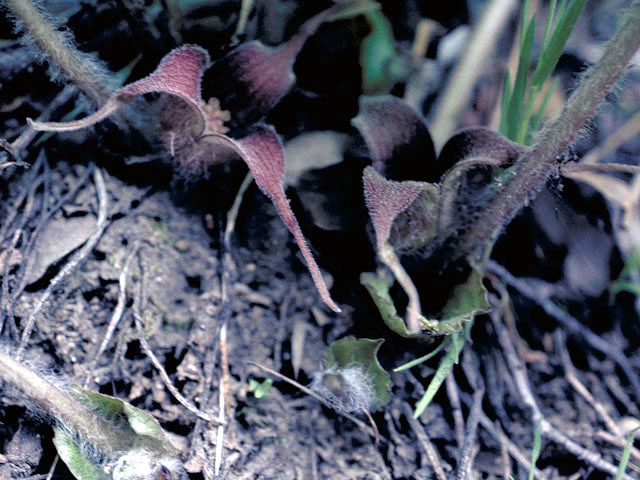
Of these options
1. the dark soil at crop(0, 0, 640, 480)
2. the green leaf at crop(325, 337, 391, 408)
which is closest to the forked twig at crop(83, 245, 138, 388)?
the dark soil at crop(0, 0, 640, 480)

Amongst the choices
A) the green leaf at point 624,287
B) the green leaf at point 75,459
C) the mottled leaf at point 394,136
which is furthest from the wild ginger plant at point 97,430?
the green leaf at point 624,287

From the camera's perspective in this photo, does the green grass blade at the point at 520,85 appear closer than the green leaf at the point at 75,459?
No

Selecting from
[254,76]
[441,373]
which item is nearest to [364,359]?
[441,373]

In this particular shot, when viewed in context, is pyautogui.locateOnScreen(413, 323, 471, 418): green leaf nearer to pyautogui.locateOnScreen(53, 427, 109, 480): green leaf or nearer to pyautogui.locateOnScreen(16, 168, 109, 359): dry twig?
pyautogui.locateOnScreen(53, 427, 109, 480): green leaf

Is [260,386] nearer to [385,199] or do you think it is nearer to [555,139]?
[385,199]

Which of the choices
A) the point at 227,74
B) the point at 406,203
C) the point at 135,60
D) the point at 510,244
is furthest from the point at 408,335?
the point at 135,60

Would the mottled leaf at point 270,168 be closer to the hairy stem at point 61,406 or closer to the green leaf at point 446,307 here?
the green leaf at point 446,307
